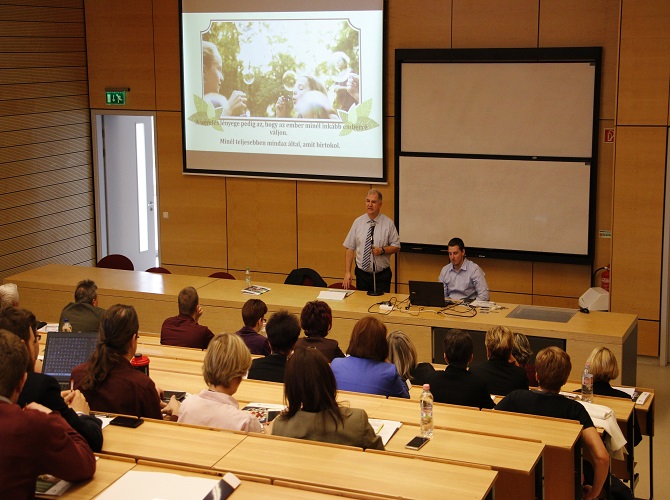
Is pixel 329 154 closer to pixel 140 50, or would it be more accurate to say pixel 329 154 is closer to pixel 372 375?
pixel 140 50

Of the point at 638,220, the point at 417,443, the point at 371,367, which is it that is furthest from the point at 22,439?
the point at 638,220

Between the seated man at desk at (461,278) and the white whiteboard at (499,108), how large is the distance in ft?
5.37

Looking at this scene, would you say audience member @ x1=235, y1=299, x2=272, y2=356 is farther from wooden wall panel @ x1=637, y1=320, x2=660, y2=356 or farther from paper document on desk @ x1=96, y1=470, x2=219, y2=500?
wooden wall panel @ x1=637, y1=320, x2=660, y2=356

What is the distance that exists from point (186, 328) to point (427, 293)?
7.47 feet

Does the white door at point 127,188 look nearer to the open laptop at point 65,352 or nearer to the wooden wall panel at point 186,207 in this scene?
the wooden wall panel at point 186,207

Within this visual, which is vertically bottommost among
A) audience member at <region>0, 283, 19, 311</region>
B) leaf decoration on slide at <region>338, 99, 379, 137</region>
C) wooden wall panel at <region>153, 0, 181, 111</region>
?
audience member at <region>0, 283, 19, 311</region>

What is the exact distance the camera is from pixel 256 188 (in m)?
10.4

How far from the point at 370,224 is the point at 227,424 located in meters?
4.76

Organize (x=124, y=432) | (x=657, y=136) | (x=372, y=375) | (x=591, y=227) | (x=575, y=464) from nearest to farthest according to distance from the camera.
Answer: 1. (x=124, y=432)
2. (x=575, y=464)
3. (x=372, y=375)
4. (x=657, y=136)
5. (x=591, y=227)

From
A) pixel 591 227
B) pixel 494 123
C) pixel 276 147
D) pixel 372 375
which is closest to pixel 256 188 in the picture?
pixel 276 147

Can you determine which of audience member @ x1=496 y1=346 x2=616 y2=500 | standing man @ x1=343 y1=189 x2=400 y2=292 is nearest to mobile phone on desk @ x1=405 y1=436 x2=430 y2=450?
audience member @ x1=496 y1=346 x2=616 y2=500

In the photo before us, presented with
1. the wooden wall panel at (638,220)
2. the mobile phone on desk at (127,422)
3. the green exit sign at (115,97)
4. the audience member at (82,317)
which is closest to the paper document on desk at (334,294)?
the audience member at (82,317)

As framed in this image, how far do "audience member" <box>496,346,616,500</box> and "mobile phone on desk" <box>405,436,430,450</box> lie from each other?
84 centimetres

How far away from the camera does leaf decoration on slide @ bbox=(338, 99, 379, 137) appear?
9672 millimetres
